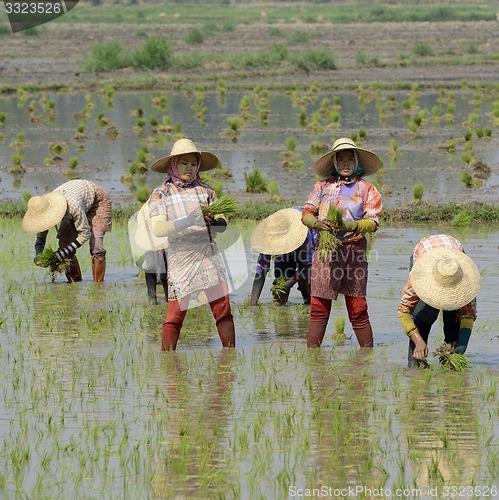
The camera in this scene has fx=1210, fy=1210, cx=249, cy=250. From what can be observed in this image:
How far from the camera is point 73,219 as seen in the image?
10.5 metres

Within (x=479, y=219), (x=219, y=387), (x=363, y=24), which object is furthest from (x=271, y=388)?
(x=363, y=24)

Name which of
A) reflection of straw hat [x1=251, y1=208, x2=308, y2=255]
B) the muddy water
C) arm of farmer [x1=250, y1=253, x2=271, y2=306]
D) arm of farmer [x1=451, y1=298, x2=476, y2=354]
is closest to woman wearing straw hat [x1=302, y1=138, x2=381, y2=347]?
arm of farmer [x1=451, y1=298, x2=476, y2=354]

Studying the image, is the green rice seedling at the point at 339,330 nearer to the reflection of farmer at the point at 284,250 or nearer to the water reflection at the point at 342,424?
the water reflection at the point at 342,424

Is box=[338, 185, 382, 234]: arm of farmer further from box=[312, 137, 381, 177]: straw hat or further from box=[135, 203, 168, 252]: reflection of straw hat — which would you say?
box=[135, 203, 168, 252]: reflection of straw hat

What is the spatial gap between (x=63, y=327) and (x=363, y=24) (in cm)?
6181

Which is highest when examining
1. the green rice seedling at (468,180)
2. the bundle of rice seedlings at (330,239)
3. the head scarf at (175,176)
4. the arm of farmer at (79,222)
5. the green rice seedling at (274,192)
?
the head scarf at (175,176)

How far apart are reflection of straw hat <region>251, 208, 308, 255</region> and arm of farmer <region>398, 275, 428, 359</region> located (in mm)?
2285

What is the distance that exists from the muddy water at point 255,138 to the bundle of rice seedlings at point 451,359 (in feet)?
27.3

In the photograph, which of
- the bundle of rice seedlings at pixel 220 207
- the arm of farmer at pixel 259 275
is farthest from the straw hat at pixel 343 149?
the arm of farmer at pixel 259 275

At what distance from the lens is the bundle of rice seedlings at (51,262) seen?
411 inches

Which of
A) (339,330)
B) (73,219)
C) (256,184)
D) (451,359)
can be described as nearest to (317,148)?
(256,184)

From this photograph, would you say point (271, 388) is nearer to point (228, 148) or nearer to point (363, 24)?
point (228, 148)

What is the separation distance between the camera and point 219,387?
7.33 meters

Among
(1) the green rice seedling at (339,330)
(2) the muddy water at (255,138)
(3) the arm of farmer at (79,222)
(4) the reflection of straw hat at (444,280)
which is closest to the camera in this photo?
(4) the reflection of straw hat at (444,280)
